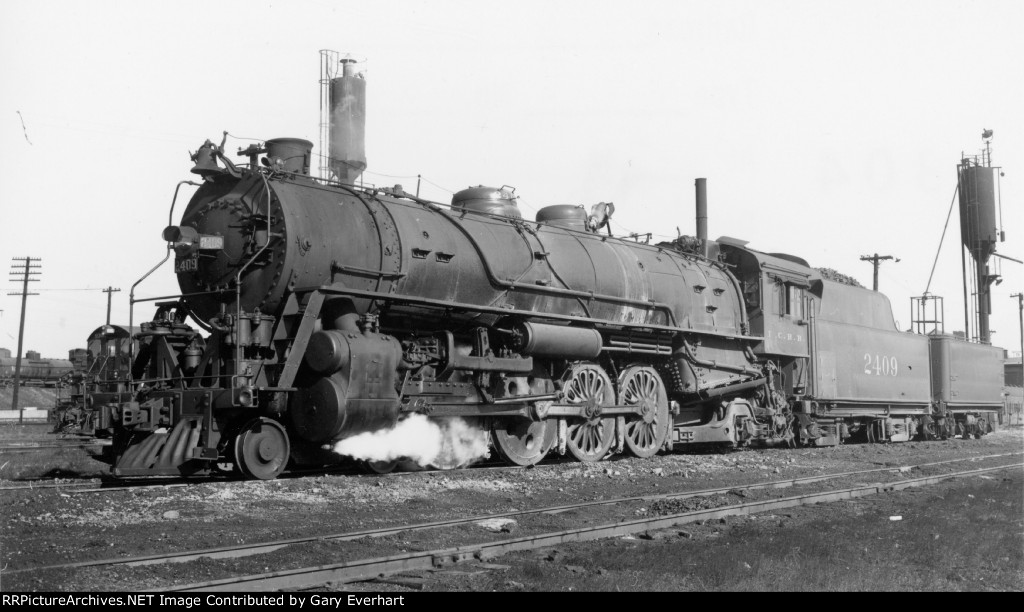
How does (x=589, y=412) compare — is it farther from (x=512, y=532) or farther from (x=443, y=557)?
(x=443, y=557)

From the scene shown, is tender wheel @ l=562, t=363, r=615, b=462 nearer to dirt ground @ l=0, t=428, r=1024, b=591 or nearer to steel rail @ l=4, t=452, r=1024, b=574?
dirt ground @ l=0, t=428, r=1024, b=591

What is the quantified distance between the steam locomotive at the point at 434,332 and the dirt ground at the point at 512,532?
0.99m

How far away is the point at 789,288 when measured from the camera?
1891 cm

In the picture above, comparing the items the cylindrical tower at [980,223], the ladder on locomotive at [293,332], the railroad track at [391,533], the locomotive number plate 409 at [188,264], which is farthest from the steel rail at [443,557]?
the cylindrical tower at [980,223]

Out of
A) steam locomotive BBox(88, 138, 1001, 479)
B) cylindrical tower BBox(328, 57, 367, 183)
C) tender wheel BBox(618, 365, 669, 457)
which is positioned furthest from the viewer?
cylindrical tower BBox(328, 57, 367, 183)

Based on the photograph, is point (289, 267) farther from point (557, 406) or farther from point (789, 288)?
point (789, 288)

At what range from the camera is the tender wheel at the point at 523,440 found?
43.7ft

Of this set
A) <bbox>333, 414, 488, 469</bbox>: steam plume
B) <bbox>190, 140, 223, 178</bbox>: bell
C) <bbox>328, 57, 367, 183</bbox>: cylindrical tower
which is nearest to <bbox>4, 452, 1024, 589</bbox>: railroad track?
<bbox>333, 414, 488, 469</bbox>: steam plume

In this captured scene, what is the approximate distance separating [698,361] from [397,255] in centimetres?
675

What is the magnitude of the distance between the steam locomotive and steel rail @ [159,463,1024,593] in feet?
11.8

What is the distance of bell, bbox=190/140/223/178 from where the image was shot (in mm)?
11727

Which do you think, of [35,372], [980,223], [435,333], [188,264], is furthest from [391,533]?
[35,372]

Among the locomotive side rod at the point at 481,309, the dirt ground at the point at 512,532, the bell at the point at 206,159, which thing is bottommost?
the dirt ground at the point at 512,532

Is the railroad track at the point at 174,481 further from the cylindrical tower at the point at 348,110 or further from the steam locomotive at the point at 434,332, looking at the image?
the cylindrical tower at the point at 348,110
